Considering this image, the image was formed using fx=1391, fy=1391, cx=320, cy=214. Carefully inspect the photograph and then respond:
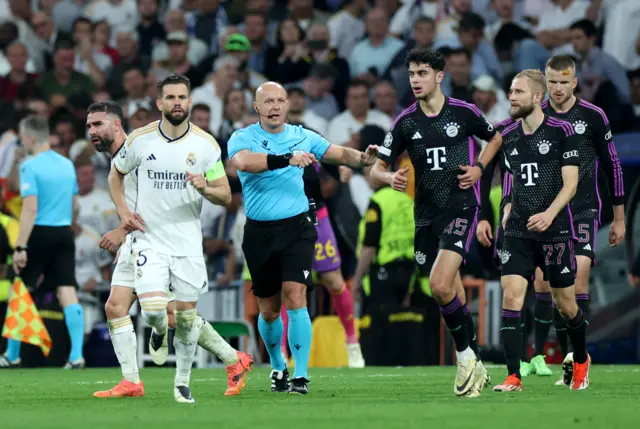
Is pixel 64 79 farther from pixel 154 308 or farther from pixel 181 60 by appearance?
pixel 154 308

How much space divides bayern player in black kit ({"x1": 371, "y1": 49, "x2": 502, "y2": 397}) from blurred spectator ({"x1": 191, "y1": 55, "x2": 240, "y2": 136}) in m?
8.55

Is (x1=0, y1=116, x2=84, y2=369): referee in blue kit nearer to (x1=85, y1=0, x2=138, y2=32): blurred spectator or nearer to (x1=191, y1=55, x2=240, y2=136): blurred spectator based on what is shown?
(x1=191, y1=55, x2=240, y2=136): blurred spectator

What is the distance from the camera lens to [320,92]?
1948 cm

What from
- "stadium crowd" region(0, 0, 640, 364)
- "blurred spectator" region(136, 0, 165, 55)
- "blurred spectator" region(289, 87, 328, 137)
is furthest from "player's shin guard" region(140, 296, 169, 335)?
"blurred spectator" region(136, 0, 165, 55)

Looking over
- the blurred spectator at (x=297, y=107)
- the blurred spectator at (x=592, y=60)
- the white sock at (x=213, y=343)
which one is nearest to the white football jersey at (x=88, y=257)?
the blurred spectator at (x=297, y=107)

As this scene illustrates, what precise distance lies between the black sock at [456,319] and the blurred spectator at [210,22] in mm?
12190

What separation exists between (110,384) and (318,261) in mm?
3657

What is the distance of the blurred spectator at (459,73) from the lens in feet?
59.4

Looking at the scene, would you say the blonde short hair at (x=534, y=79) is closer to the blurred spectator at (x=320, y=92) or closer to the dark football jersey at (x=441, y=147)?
the dark football jersey at (x=441, y=147)

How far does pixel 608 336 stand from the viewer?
16.5 metres

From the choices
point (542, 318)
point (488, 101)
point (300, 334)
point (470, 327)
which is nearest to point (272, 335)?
point (300, 334)

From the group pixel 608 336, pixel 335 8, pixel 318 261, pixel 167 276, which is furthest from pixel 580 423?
pixel 335 8

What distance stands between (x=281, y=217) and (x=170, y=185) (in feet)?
4.02

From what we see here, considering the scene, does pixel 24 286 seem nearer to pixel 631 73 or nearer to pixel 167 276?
pixel 167 276
